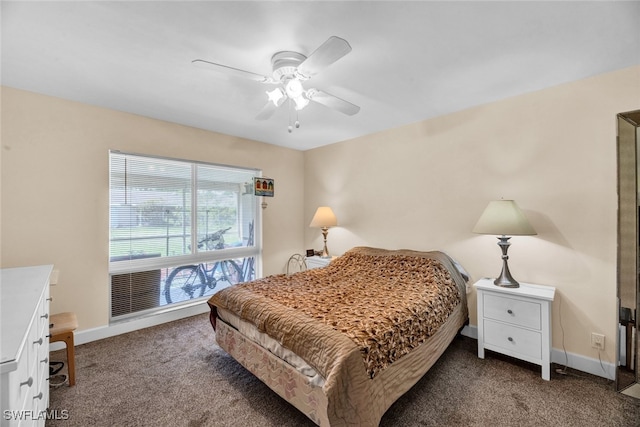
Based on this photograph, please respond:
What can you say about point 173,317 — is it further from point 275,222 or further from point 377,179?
point 377,179

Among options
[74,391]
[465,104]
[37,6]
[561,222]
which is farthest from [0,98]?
[561,222]

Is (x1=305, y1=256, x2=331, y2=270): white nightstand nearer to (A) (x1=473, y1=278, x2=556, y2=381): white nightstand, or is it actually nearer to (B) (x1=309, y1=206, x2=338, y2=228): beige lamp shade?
(B) (x1=309, y1=206, x2=338, y2=228): beige lamp shade

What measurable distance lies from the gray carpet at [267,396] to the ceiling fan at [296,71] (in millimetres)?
2172

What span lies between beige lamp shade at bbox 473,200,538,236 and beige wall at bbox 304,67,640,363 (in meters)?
0.30

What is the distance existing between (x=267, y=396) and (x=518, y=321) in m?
2.07

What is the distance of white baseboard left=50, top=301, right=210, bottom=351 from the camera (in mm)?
2723

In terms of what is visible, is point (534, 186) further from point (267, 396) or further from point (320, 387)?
point (267, 396)

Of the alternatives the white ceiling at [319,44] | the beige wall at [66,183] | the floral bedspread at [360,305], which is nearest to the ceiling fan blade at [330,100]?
the white ceiling at [319,44]

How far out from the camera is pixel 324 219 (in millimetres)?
3965

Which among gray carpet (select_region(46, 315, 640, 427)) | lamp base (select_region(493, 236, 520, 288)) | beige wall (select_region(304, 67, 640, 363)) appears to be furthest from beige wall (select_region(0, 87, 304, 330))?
lamp base (select_region(493, 236, 520, 288))

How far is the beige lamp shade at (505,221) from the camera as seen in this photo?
88.6 inches

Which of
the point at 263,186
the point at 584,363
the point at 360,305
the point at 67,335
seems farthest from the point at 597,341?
the point at 67,335

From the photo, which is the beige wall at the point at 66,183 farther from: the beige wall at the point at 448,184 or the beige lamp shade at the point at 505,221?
the beige lamp shade at the point at 505,221

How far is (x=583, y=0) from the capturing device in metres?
1.46
